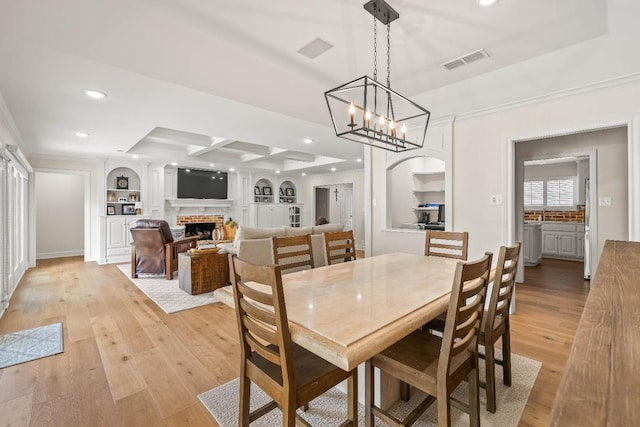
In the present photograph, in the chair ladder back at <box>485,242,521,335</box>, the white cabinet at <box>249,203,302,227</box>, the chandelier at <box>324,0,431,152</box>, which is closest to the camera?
the chair ladder back at <box>485,242,521,335</box>

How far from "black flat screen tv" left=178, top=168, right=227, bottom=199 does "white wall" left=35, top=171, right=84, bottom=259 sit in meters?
2.41

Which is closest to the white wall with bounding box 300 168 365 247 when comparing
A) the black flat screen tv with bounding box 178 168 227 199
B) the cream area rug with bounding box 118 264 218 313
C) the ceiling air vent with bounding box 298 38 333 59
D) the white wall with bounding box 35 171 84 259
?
the black flat screen tv with bounding box 178 168 227 199

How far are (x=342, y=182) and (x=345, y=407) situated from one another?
7.73 m

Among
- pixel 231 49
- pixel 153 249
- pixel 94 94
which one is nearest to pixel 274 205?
pixel 153 249

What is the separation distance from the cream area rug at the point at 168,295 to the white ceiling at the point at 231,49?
2339mm

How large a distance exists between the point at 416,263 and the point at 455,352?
1.14 m

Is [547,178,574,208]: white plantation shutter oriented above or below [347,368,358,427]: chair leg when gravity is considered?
above

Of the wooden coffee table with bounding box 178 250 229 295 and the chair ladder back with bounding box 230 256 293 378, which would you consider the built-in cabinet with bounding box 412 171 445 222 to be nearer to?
the wooden coffee table with bounding box 178 250 229 295

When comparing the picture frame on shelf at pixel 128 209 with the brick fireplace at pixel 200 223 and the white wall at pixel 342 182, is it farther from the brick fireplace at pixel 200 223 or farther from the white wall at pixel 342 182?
the white wall at pixel 342 182

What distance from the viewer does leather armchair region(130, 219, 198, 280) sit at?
4.93 meters

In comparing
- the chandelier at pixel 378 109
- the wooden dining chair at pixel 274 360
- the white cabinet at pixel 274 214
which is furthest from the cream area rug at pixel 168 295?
the white cabinet at pixel 274 214

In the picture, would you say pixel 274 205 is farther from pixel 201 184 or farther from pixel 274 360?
pixel 274 360

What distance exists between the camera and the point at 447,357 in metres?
1.25

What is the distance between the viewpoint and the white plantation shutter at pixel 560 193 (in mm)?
6664
